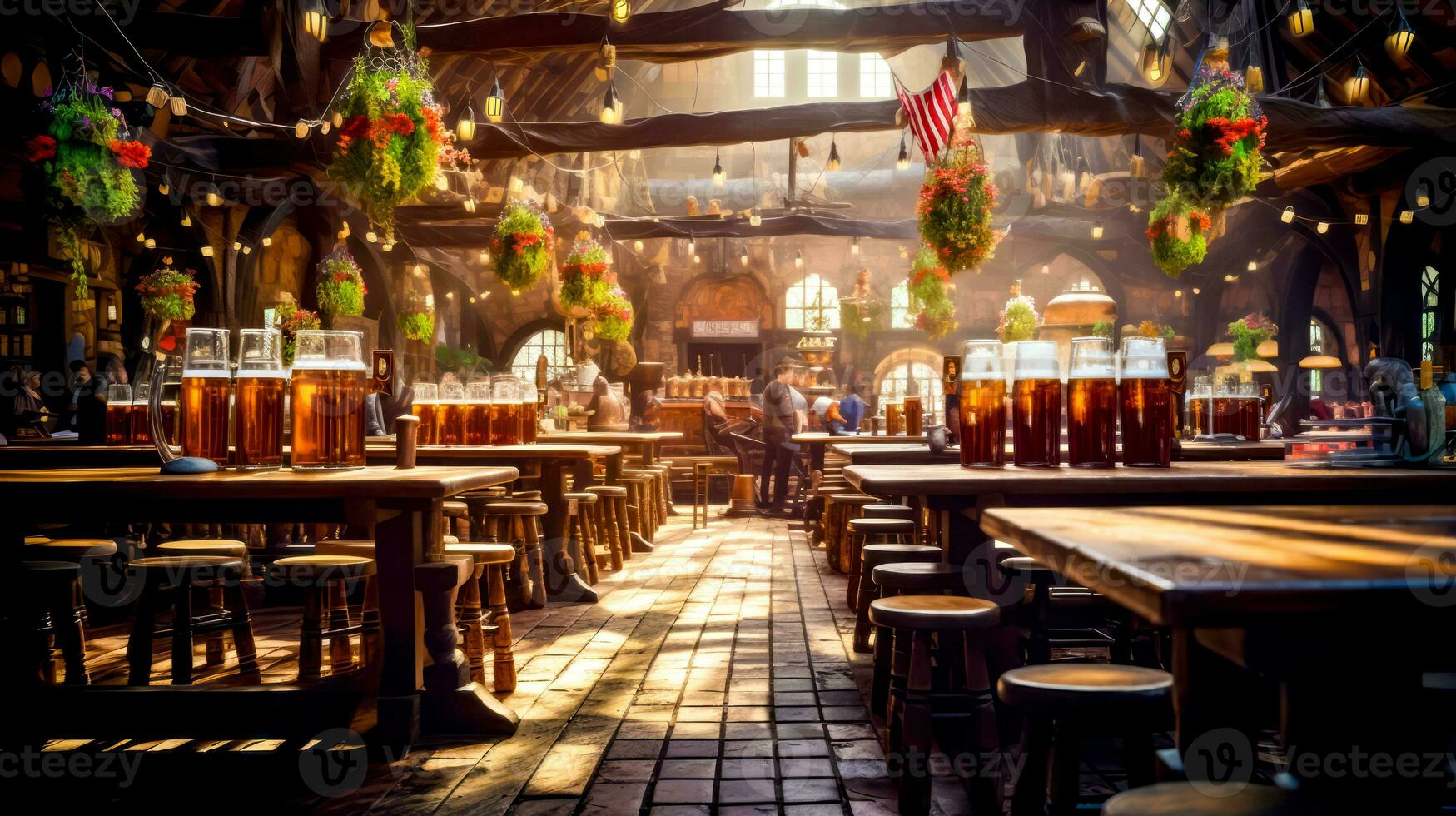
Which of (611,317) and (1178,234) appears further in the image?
(611,317)

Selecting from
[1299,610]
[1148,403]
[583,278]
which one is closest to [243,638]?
[1148,403]

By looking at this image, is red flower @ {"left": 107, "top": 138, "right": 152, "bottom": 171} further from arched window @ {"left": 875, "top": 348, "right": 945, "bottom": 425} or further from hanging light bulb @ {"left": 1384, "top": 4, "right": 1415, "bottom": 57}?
arched window @ {"left": 875, "top": 348, "right": 945, "bottom": 425}

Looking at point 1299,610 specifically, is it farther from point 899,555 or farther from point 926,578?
point 899,555

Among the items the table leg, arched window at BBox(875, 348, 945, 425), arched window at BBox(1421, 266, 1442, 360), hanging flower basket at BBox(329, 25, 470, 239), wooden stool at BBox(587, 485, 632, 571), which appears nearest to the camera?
the table leg

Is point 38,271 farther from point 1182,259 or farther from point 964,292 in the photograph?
point 964,292

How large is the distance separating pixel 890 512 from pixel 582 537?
210 centimetres

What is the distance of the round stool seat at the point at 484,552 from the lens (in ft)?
9.33

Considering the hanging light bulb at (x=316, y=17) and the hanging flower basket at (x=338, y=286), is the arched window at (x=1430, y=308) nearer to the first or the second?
the hanging flower basket at (x=338, y=286)

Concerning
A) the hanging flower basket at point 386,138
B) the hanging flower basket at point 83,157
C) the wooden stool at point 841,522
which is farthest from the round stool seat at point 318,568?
the hanging flower basket at point 83,157

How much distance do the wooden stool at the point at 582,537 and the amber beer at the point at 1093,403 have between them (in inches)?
132

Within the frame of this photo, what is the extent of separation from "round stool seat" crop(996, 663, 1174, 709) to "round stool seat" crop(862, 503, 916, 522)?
2.42m

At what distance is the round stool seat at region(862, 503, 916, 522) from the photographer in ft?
13.2

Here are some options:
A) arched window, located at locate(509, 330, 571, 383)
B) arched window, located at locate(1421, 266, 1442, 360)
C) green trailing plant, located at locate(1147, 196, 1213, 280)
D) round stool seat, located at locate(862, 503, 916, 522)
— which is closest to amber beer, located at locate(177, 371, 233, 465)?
round stool seat, located at locate(862, 503, 916, 522)

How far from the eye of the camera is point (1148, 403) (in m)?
2.30
